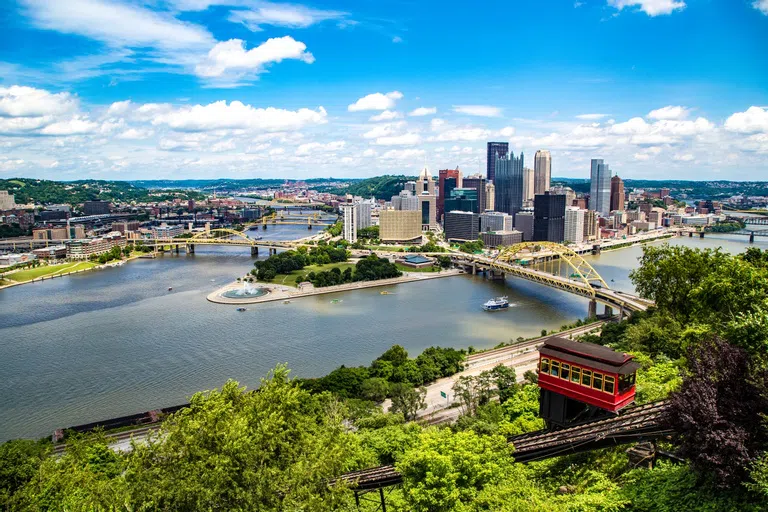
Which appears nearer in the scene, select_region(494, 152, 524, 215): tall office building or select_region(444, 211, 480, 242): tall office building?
select_region(444, 211, 480, 242): tall office building

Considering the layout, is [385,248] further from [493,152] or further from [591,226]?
[493,152]

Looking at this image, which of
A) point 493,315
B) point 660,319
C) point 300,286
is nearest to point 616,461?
point 660,319

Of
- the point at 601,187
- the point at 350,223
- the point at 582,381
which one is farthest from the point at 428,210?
the point at 582,381

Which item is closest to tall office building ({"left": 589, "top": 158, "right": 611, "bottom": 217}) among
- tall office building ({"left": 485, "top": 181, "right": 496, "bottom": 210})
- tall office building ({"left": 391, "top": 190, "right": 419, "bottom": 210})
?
tall office building ({"left": 485, "top": 181, "right": 496, "bottom": 210})

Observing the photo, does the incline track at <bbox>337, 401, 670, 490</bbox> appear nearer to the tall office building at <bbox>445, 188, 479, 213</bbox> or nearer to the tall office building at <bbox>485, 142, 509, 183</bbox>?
the tall office building at <bbox>445, 188, 479, 213</bbox>

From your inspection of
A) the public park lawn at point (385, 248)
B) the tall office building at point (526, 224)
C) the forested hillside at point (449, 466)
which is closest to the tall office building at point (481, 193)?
the tall office building at point (526, 224)
